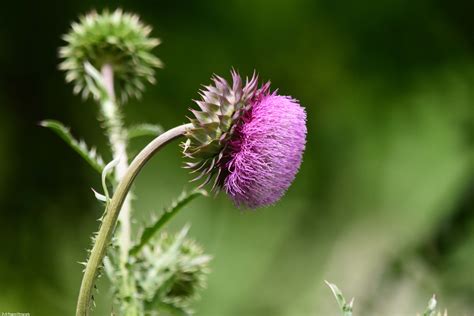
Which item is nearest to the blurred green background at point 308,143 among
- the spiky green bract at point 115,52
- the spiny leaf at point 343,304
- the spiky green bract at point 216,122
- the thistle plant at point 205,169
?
the spiky green bract at point 115,52

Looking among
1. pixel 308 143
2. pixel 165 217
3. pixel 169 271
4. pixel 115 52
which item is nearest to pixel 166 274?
pixel 169 271

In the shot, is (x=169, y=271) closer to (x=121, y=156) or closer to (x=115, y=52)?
(x=121, y=156)

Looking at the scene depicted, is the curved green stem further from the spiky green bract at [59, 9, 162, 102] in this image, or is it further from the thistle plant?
the spiky green bract at [59, 9, 162, 102]

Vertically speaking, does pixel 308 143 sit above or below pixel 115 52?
above

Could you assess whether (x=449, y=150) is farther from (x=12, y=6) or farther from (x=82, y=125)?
(x=12, y=6)

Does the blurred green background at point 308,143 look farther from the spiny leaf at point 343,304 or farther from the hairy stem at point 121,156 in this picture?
the spiny leaf at point 343,304

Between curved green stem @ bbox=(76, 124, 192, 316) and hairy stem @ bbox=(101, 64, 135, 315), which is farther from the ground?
hairy stem @ bbox=(101, 64, 135, 315)

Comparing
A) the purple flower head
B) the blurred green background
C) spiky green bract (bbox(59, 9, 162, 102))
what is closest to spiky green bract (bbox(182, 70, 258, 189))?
the purple flower head
